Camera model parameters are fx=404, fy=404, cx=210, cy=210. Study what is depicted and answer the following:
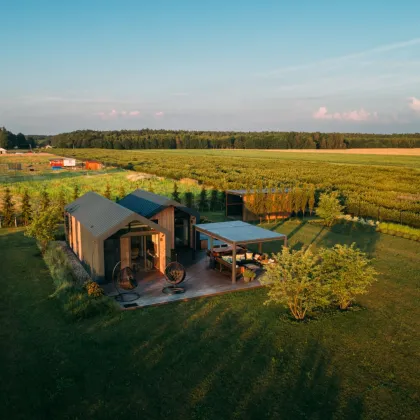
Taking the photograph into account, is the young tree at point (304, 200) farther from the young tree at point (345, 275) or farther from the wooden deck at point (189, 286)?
the young tree at point (345, 275)

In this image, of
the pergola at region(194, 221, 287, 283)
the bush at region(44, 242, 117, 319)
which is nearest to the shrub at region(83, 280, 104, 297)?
the bush at region(44, 242, 117, 319)

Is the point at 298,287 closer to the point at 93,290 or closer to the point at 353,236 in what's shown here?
the point at 93,290

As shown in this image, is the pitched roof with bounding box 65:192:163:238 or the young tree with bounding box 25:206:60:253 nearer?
the pitched roof with bounding box 65:192:163:238

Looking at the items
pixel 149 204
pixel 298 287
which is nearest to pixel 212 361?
pixel 298 287

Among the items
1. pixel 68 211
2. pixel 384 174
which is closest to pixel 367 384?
pixel 68 211

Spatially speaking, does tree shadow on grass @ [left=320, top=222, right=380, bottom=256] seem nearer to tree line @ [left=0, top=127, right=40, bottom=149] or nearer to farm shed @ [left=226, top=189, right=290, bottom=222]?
farm shed @ [left=226, top=189, right=290, bottom=222]
